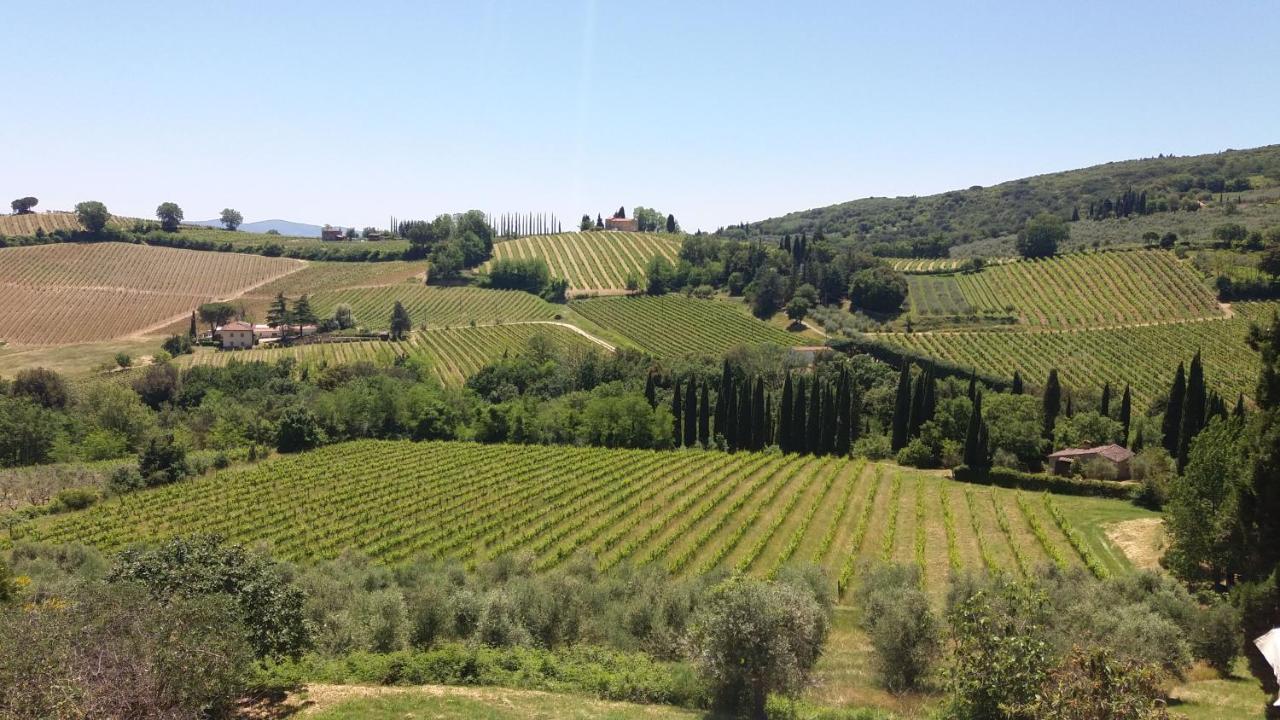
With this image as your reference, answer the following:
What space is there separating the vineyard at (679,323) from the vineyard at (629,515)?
163 feet

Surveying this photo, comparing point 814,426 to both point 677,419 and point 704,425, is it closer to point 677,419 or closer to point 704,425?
point 704,425

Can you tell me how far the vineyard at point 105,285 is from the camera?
118 m

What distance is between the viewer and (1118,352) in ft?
279

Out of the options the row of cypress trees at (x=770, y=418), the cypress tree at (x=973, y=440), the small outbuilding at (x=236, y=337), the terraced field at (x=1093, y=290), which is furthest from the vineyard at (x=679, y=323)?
the small outbuilding at (x=236, y=337)

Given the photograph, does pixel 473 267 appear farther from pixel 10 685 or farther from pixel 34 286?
pixel 10 685

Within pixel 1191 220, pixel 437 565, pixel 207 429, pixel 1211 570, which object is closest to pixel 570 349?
pixel 207 429

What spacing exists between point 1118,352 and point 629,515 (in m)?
67.5

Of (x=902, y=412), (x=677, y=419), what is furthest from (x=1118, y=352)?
(x=677, y=419)

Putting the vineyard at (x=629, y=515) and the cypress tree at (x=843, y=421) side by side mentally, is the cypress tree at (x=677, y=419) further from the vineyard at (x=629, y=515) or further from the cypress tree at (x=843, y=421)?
the cypress tree at (x=843, y=421)

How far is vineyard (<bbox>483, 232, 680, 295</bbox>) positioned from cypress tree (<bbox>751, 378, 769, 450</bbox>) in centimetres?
7719

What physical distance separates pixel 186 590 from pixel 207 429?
63.7m

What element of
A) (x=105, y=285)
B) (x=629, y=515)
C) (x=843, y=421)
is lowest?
(x=629, y=515)

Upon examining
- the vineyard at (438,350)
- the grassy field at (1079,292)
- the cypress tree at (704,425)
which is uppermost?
the grassy field at (1079,292)

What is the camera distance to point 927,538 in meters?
40.7
